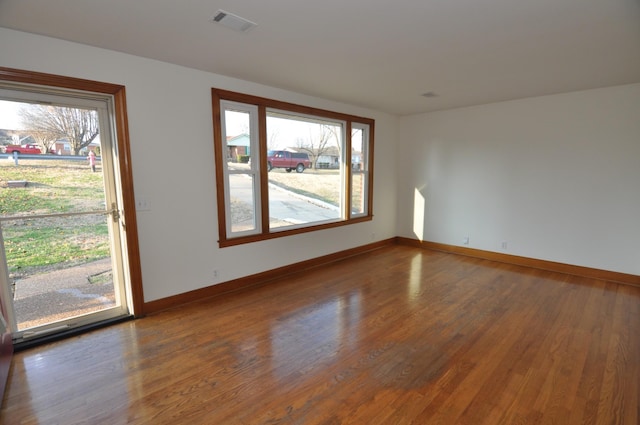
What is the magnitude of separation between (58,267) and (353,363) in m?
2.71

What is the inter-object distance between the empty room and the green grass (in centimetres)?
2

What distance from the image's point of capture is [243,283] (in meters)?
3.84

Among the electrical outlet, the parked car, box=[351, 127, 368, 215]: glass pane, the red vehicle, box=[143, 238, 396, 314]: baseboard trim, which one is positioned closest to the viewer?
the red vehicle

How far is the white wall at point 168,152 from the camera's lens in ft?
8.36

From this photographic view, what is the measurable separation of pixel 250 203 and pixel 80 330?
2.09 metres

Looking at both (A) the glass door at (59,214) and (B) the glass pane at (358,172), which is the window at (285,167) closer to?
(B) the glass pane at (358,172)

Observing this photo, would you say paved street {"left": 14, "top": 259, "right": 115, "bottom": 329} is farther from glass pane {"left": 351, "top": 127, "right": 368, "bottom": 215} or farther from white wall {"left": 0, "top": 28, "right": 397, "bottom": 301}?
glass pane {"left": 351, "top": 127, "right": 368, "bottom": 215}

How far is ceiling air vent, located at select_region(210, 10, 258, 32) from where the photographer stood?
2.08m

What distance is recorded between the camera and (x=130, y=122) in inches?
112

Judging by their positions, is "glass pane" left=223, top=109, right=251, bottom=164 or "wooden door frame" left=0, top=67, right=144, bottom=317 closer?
"wooden door frame" left=0, top=67, right=144, bottom=317

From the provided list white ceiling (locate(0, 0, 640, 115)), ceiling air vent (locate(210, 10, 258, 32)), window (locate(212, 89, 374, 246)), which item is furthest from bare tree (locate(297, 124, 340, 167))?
ceiling air vent (locate(210, 10, 258, 32))

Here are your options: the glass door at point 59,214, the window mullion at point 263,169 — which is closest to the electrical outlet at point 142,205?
the glass door at point 59,214

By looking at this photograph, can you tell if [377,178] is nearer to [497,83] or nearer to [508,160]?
[508,160]

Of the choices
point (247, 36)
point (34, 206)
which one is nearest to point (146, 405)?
point (34, 206)
